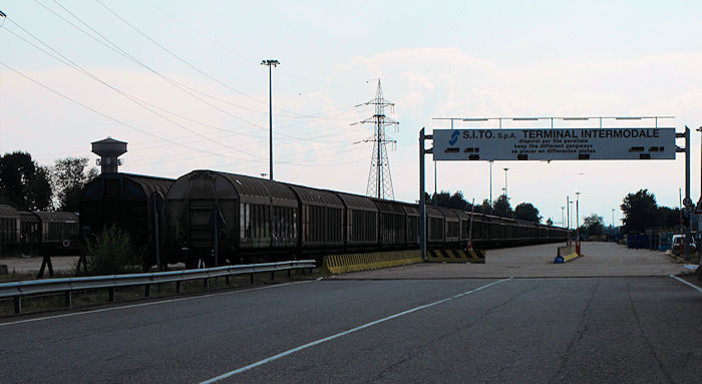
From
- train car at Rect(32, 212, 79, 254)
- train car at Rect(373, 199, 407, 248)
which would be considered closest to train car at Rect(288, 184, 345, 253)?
train car at Rect(373, 199, 407, 248)

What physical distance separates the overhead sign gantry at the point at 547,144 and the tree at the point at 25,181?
273ft

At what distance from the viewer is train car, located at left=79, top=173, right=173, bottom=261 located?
93.1 feet

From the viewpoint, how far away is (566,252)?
170 feet

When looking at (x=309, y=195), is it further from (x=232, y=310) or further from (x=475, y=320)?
(x=475, y=320)

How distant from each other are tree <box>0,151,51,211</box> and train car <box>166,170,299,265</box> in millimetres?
93062

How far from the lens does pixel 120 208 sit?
93.9 ft

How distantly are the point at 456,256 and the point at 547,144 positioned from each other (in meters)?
8.20

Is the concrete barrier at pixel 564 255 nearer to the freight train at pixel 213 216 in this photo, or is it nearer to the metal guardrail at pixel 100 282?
the freight train at pixel 213 216

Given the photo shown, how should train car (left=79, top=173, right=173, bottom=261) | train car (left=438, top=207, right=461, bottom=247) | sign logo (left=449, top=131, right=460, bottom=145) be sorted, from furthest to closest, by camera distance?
train car (left=438, top=207, right=461, bottom=247) < sign logo (left=449, top=131, right=460, bottom=145) < train car (left=79, top=173, right=173, bottom=261)

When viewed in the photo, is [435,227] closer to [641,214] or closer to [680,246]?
[680,246]

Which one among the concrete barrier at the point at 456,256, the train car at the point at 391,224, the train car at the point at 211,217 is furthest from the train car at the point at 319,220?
the concrete barrier at the point at 456,256

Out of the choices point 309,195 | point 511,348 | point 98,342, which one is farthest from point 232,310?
point 309,195

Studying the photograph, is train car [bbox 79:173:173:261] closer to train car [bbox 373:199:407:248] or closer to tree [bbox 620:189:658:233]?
train car [bbox 373:199:407:248]

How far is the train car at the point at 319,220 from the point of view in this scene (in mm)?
33344
